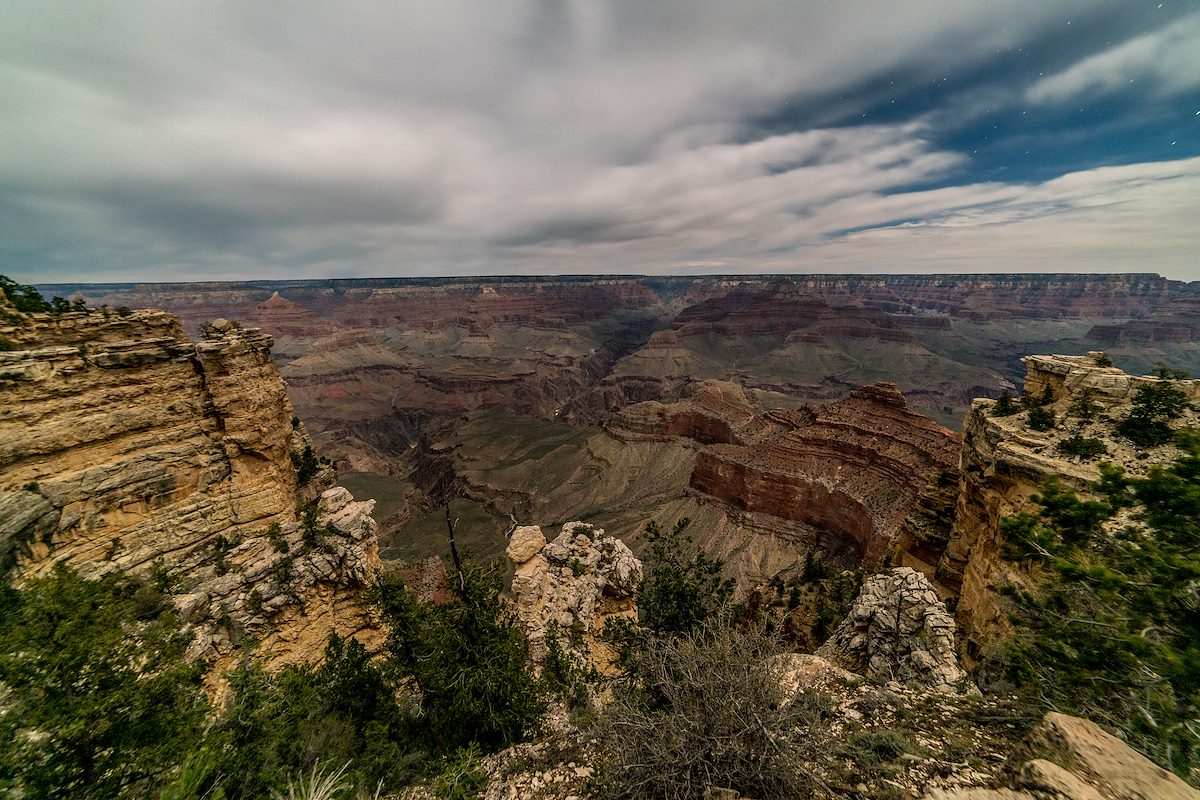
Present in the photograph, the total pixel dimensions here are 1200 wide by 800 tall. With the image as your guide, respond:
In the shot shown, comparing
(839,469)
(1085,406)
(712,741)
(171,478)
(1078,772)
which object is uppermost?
(1085,406)

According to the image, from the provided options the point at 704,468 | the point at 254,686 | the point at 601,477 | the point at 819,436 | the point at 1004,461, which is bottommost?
the point at 601,477

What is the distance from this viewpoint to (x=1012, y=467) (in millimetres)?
14773

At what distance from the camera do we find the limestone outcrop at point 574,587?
52.1ft

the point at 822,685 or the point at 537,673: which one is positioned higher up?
the point at 822,685

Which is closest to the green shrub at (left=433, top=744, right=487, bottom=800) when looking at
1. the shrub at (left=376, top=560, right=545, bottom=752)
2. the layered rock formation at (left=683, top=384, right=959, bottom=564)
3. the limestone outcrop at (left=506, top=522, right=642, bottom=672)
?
the shrub at (left=376, top=560, right=545, bottom=752)

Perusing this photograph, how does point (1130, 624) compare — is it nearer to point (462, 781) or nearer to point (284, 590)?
point (462, 781)

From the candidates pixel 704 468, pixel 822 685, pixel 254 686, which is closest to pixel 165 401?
pixel 254 686

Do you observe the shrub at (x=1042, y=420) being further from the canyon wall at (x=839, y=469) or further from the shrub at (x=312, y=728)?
the canyon wall at (x=839, y=469)

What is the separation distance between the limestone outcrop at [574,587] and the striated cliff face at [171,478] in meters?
6.43

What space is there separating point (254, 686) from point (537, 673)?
317 inches

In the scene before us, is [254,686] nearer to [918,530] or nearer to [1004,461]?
[1004,461]

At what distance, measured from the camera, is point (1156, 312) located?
198 m

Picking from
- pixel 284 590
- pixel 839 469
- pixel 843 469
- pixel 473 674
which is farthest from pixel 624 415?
pixel 473 674

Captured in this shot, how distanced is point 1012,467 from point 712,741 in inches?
615
